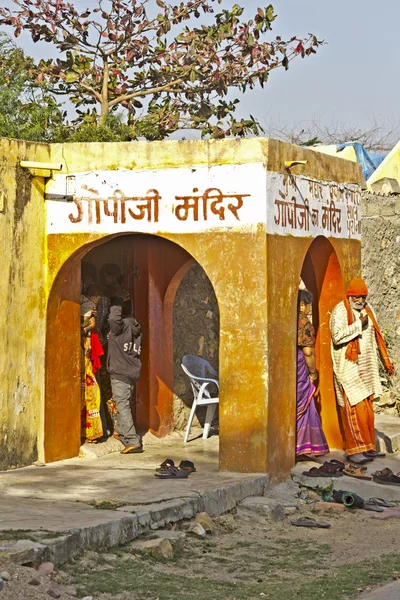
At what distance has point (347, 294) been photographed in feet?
33.1

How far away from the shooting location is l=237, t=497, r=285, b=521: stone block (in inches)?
326

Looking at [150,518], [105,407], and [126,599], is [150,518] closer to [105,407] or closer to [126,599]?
[126,599]

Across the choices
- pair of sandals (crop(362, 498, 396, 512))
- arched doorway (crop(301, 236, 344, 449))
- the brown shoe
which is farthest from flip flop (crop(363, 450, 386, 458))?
the brown shoe

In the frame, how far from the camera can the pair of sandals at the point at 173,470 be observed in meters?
8.68

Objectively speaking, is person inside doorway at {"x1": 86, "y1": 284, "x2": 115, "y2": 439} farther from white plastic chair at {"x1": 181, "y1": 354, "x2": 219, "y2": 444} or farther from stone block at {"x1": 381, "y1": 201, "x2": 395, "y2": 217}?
stone block at {"x1": 381, "y1": 201, "x2": 395, "y2": 217}

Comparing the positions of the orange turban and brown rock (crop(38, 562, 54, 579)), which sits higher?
the orange turban

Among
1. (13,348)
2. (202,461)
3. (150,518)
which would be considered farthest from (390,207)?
(150,518)

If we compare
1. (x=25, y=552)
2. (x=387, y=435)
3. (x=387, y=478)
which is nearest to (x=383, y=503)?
(x=387, y=478)

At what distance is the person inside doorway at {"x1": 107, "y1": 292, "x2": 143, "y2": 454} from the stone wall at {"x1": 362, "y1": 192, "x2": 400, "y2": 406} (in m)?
4.03

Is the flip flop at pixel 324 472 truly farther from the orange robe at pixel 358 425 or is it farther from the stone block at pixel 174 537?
the stone block at pixel 174 537

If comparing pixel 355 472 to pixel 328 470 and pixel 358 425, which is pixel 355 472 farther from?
pixel 358 425

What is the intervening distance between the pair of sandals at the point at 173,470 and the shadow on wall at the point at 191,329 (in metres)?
2.42

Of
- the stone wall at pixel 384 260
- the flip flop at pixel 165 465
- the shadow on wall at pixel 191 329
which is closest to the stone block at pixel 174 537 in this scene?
the flip flop at pixel 165 465

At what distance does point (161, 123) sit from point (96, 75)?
107 centimetres
